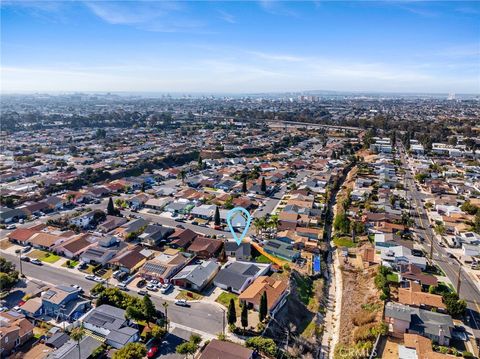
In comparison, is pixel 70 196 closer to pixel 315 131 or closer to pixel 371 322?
pixel 371 322

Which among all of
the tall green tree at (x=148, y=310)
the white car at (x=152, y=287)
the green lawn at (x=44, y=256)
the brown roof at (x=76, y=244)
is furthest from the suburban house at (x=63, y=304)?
the brown roof at (x=76, y=244)

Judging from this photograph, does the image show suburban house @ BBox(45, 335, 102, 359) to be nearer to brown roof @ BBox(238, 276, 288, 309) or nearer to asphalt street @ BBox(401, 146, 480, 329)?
brown roof @ BBox(238, 276, 288, 309)

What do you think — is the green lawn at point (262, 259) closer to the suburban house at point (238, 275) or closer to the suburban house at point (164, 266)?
the suburban house at point (238, 275)

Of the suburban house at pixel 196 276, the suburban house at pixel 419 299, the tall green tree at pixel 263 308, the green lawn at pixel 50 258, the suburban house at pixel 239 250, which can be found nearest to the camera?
the tall green tree at pixel 263 308

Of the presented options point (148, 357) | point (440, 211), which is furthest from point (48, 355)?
point (440, 211)

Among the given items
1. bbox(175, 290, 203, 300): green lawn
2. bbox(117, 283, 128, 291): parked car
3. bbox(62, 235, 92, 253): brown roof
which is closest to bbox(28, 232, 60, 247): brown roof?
bbox(62, 235, 92, 253): brown roof
